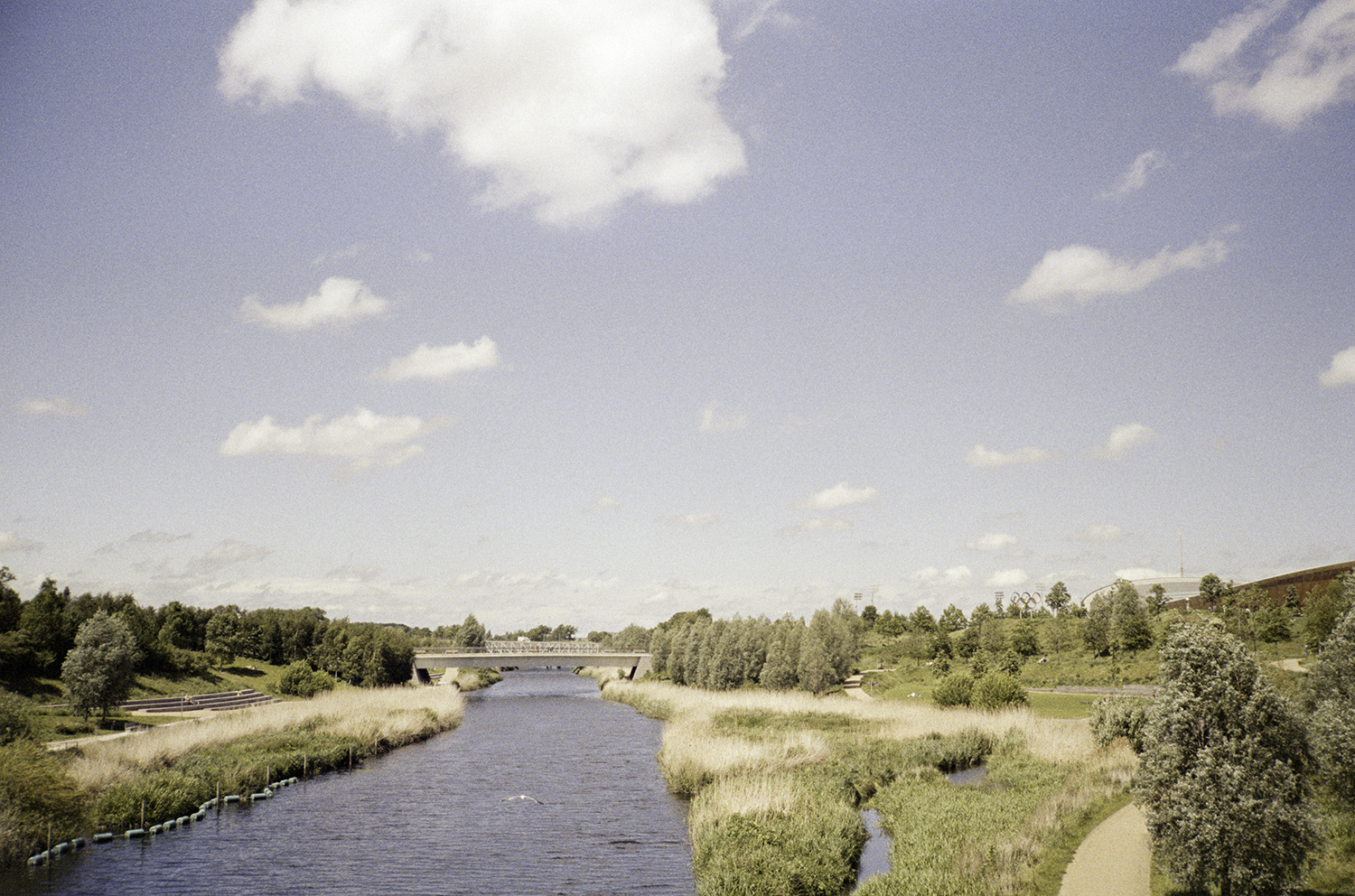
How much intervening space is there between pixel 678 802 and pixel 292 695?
211ft

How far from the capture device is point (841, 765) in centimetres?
4697

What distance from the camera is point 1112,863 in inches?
1054

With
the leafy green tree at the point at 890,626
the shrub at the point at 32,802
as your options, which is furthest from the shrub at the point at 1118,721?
the leafy green tree at the point at 890,626

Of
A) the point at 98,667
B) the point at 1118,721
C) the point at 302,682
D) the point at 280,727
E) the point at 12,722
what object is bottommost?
the point at 280,727

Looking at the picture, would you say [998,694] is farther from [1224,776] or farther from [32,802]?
[32,802]

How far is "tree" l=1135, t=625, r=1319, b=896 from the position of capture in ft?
66.0

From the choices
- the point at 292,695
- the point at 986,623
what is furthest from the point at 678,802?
the point at 986,623

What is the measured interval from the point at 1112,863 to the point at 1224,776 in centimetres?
815

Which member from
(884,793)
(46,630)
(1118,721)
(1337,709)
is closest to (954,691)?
(1118,721)

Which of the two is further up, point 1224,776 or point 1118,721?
point 1224,776

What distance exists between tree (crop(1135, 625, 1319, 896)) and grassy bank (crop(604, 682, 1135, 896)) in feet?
17.9

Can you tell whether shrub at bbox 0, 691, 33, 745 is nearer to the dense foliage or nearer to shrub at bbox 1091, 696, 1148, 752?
shrub at bbox 1091, 696, 1148, 752

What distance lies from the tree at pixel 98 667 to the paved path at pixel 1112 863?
60301 mm

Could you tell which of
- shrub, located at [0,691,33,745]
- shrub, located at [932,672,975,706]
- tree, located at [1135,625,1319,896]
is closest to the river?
shrub, located at [0,691,33,745]
